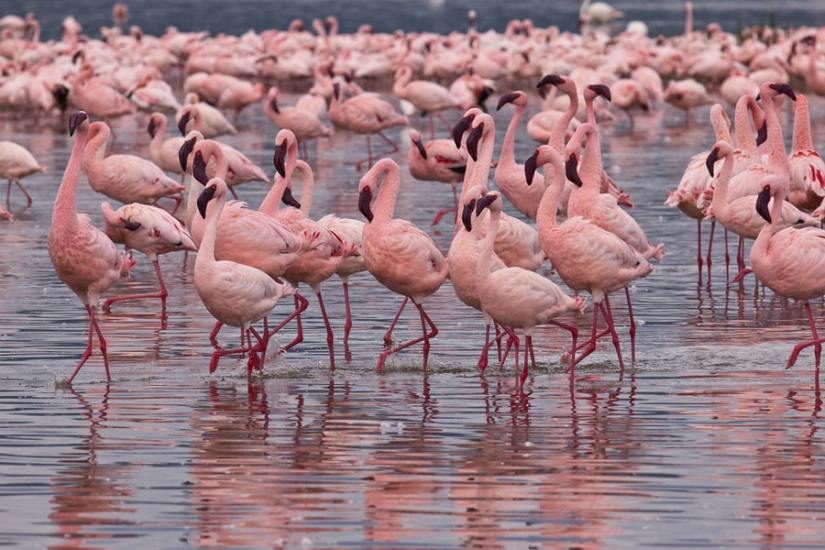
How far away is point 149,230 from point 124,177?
253 centimetres

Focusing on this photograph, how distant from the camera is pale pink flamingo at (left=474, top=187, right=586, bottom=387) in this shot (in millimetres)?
8016

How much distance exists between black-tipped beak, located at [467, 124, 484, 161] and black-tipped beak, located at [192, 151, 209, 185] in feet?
5.18

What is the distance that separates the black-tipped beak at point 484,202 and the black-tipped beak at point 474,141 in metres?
1.00

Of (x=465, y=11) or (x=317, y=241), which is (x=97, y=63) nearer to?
(x=317, y=241)

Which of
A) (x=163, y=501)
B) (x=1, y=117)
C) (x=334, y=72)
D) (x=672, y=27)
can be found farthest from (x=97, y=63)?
(x=672, y=27)

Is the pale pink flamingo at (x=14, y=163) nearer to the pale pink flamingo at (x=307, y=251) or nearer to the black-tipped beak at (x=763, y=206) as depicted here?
the pale pink flamingo at (x=307, y=251)

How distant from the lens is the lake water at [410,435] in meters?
5.74

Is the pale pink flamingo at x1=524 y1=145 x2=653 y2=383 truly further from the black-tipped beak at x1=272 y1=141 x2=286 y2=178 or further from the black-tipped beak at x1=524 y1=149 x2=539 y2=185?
the black-tipped beak at x1=272 y1=141 x2=286 y2=178

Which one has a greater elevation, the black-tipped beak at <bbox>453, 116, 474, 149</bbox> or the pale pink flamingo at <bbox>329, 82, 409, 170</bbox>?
the black-tipped beak at <bbox>453, 116, 474, 149</bbox>

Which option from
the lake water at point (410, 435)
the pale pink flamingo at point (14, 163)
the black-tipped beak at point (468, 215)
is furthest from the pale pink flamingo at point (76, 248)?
the pale pink flamingo at point (14, 163)

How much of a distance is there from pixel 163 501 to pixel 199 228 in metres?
3.26

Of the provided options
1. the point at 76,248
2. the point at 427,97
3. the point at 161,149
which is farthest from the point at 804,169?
the point at 427,97

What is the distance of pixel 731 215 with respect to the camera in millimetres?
10500

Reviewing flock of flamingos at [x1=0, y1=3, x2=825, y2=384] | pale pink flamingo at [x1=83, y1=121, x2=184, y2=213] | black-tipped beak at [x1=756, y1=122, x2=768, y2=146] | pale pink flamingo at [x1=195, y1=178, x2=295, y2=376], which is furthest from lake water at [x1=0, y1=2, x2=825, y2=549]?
pale pink flamingo at [x1=83, y1=121, x2=184, y2=213]
